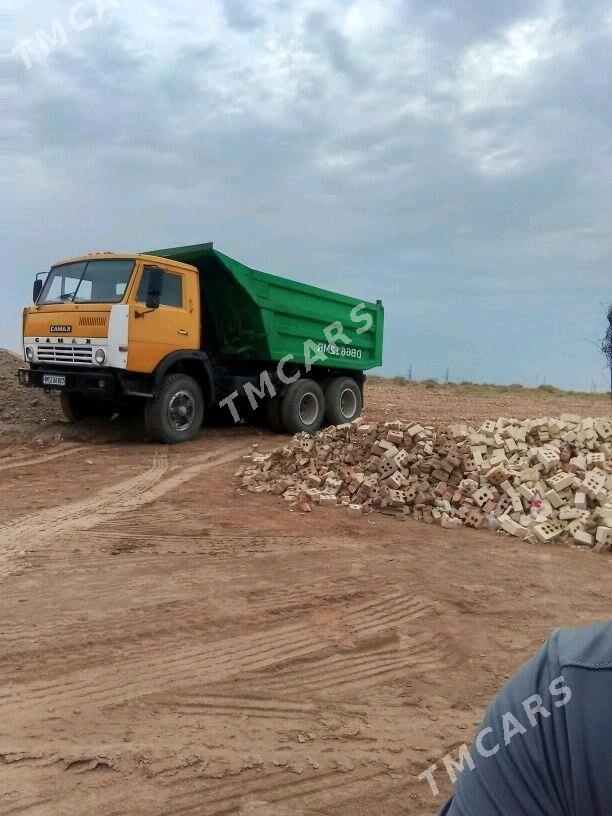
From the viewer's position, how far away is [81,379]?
31.2 feet

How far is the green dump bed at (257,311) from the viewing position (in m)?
10.7

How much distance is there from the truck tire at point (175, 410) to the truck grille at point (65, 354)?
1.12 metres

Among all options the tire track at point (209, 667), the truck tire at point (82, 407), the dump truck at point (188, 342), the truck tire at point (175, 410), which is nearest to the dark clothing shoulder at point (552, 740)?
the tire track at point (209, 667)

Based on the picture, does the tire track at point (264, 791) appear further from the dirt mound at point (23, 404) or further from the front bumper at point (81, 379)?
the dirt mound at point (23, 404)

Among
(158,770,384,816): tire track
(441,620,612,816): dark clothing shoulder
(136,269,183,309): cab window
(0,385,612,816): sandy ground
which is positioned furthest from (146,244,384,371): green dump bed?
(441,620,612,816): dark clothing shoulder

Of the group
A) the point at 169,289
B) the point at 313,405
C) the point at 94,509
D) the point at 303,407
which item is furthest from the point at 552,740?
the point at 313,405

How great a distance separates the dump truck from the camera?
30.9ft

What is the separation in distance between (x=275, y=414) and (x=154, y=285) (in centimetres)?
379

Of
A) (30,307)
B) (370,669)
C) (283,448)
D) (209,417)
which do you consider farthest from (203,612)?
(209,417)

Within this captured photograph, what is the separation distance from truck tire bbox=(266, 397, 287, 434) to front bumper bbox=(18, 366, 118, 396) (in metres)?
3.48

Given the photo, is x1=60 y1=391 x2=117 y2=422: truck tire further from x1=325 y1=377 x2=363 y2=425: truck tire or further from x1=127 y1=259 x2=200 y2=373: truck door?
x1=325 y1=377 x2=363 y2=425: truck tire

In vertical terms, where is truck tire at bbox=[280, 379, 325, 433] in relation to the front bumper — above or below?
below

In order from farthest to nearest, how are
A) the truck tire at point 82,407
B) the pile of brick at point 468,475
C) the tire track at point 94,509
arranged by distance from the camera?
the truck tire at point 82,407 < the pile of brick at point 468,475 < the tire track at point 94,509

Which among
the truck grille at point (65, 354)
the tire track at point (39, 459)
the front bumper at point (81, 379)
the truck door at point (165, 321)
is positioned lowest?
the tire track at point (39, 459)
